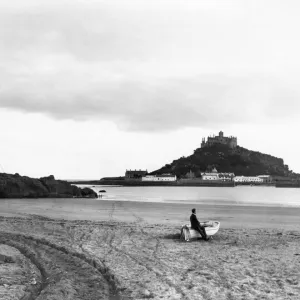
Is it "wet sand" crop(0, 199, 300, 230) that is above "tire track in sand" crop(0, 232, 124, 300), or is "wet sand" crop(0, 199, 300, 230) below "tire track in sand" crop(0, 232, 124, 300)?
below

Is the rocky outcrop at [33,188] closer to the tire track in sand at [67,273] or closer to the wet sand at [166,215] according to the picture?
the wet sand at [166,215]

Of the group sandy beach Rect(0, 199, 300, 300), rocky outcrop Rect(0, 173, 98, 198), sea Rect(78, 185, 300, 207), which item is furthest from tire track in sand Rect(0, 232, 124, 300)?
sea Rect(78, 185, 300, 207)

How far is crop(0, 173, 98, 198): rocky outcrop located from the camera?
50.8 meters

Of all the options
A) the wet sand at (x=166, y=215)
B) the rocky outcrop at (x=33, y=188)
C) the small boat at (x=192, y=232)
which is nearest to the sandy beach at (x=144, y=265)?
the small boat at (x=192, y=232)

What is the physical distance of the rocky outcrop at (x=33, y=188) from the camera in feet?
167

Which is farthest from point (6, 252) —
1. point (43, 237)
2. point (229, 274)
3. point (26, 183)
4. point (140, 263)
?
point (26, 183)

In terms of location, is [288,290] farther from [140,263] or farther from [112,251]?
[112,251]

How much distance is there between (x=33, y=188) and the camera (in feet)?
174

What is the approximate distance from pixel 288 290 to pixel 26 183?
4784 cm

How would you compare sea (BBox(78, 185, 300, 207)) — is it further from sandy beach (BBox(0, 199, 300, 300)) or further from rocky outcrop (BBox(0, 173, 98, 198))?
sandy beach (BBox(0, 199, 300, 300))

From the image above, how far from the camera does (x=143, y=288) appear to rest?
993 centimetres

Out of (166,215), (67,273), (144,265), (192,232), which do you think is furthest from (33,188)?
(67,273)

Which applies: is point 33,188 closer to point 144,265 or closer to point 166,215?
point 166,215

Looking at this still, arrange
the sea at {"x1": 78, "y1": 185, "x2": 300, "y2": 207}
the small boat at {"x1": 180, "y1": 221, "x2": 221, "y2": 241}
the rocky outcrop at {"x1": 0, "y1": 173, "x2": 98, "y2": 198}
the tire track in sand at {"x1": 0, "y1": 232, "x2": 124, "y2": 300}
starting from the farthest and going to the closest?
the sea at {"x1": 78, "y1": 185, "x2": 300, "y2": 207} < the rocky outcrop at {"x1": 0, "y1": 173, "x2": 98, "y2": 198} < the small boat at {"x1": 180, "y1": 221, "x2": 221, "y2": 241} < the tire track in sand at {"x1": 0, "y1": 232, "x2": 124, "y2": 300}
